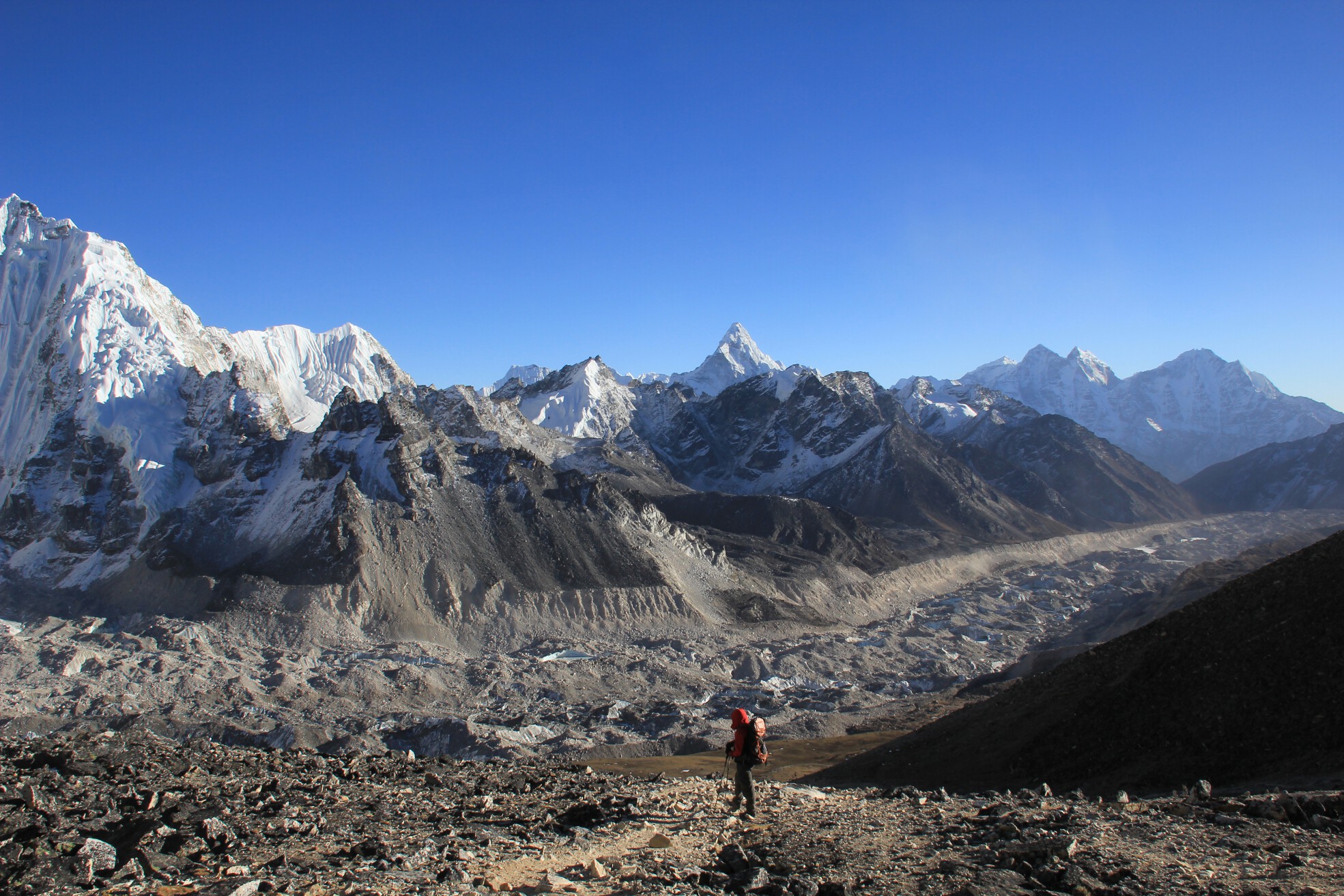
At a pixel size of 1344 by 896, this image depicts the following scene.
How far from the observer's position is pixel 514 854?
10.8 metres

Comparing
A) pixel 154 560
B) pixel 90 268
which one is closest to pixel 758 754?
pixel 154 560

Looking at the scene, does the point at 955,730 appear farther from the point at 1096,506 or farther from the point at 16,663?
the point at 1096,506

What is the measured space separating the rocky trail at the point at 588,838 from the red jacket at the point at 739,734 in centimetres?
104

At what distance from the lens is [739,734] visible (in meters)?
14.6

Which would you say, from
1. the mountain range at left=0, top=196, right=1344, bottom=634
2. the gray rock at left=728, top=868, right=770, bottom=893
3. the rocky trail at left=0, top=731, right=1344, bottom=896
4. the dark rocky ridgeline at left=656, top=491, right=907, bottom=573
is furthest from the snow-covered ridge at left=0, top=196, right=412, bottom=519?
the gray rock at left=728, top=868, right=770, bottom=893

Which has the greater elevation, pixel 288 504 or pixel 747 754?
pixel 288 504

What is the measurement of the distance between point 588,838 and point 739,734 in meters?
3.64

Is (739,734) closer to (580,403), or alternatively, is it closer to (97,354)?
(97,354)

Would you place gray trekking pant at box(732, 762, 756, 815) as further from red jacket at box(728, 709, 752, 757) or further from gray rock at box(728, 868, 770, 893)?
gray rock at box(728, 868, 770, 893)

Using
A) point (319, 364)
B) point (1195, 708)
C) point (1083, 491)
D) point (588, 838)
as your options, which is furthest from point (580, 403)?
point (588, 838)

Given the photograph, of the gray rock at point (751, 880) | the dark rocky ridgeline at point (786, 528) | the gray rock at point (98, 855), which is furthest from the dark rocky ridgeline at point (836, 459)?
the gray rock at point (98, 855)

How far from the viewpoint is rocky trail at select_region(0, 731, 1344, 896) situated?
9.31 m

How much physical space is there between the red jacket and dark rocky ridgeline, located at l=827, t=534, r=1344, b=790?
13367 mm

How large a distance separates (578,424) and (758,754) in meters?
169
